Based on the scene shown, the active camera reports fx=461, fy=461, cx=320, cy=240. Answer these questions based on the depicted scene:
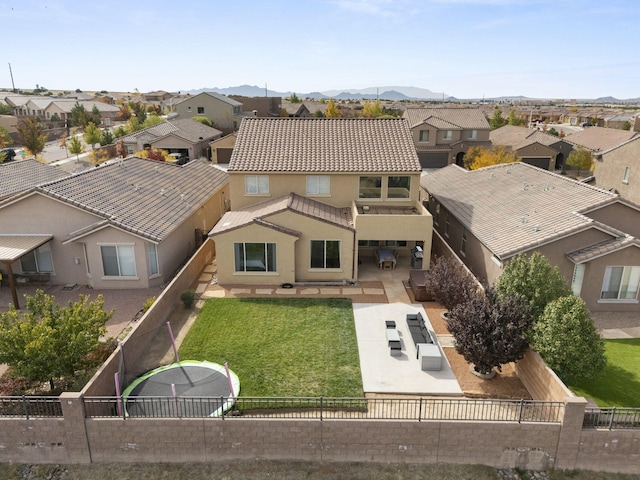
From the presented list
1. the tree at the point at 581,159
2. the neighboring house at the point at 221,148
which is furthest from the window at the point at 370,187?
the tree at the point at 581,159

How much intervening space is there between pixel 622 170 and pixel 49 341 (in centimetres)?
3704

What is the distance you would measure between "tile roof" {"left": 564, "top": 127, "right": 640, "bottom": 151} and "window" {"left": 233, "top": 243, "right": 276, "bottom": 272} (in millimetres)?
51210

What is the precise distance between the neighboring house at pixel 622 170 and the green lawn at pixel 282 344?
942 inches

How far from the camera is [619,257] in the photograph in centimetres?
2100

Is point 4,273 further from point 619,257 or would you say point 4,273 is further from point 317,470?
point 619,257

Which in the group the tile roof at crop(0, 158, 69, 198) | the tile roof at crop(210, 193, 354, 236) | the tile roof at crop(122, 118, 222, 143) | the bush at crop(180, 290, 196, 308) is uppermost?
the tile roof at crop(122, 118, 222, 143)

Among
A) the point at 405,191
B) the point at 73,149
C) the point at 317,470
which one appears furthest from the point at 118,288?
the point at 73,149

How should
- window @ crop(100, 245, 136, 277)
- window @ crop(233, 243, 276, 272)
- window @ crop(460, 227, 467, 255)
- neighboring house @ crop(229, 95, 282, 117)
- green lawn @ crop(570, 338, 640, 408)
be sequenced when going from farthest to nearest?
neighboring house @ crop(229, 95, 282, 117)
window @ crop(460, 227, 467, 255)
window @ crop(233, 243, 276, 272)
window @ crop(100, 245, 136, 277)
green lawn @ crop(570, 338, 640, 408)

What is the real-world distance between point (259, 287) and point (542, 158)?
4792cm

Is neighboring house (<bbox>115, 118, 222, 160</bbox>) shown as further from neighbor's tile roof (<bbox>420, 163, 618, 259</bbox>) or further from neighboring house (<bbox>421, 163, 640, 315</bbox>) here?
neighboring house (<bbox>421, 163, 640, 315</bbox>)

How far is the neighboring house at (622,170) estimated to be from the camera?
106 ft

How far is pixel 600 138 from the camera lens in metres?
62.5

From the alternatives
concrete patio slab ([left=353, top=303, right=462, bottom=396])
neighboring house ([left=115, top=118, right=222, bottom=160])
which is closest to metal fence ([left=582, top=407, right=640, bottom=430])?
concrete patio slab ([left=353, top=303, right=462, bottom=396])

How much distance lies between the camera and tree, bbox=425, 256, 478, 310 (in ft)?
66.3
